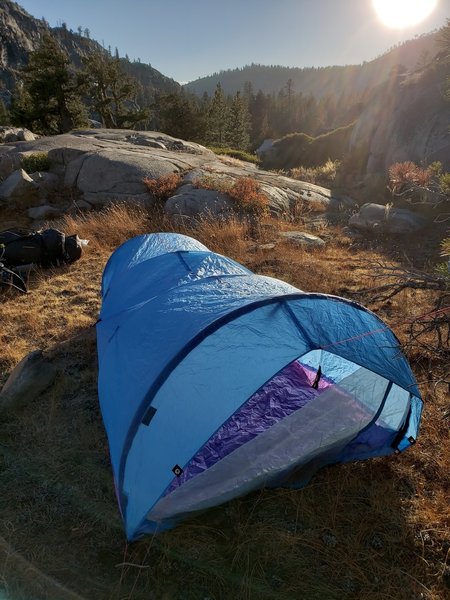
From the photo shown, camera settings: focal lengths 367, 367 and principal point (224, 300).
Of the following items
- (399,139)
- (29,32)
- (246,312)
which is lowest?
(246,312)

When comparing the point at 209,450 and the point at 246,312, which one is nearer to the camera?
the point at 246,312

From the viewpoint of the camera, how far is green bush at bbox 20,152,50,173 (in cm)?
1384

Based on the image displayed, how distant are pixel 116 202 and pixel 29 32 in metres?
155

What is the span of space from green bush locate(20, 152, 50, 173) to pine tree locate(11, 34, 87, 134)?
12847mm

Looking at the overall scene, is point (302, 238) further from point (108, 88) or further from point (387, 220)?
point (108, 88)

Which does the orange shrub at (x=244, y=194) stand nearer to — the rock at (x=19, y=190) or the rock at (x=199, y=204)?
the rock at (x=199, y=204)

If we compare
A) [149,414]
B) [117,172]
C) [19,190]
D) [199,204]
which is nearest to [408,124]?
[199,204]

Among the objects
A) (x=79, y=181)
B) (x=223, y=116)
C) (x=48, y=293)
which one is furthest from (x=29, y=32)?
(x=48, y=293)

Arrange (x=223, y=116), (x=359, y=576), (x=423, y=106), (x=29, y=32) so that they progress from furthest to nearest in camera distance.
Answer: (x=29, y=32) < (x=223, y=116) < (x=423, y=106) < (x=359, y=576)

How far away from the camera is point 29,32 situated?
406 feet

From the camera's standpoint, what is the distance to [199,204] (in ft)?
36.7

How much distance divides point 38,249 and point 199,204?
16.8ft

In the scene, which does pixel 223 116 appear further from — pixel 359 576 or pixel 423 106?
pixel 359 576

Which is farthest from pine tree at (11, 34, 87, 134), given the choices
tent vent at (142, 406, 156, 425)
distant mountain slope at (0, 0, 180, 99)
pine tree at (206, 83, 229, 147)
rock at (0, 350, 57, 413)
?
distant mountain slope at (0, 0, 180, 99)
